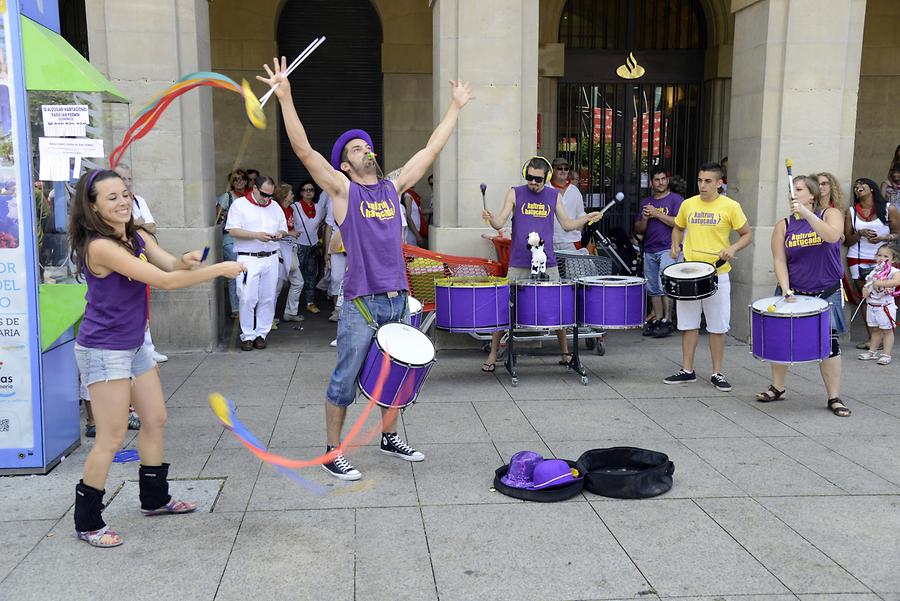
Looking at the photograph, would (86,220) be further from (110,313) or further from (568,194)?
(568,194)

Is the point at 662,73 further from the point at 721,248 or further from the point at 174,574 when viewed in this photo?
the point at 174,574

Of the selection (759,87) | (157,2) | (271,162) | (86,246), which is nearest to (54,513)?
(86,246)

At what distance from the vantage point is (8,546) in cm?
421

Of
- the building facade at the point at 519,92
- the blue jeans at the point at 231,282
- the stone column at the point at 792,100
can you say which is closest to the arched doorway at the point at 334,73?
the building facade at the point at 519,92

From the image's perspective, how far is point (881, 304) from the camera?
8586 millimetres

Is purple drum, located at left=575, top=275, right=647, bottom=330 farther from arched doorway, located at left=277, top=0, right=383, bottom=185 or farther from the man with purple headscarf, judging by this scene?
arched doorway, located at left=277, top=0, right=383, bottom=185

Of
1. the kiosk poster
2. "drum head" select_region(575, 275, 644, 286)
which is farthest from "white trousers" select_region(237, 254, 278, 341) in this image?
the kiosk poster

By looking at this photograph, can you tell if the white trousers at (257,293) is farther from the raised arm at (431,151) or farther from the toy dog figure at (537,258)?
the raised arm at (431,151)

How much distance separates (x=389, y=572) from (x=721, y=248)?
4.72m

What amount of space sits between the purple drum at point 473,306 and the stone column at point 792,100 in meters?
3.55

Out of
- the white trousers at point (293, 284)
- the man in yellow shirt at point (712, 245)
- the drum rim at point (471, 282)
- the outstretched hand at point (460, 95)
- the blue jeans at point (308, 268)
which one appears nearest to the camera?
the outstretched hand at point (460, 95)

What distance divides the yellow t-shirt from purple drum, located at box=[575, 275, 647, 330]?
0.61 m

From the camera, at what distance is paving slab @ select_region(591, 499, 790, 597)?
3.79 m

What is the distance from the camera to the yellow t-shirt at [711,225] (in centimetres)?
736
